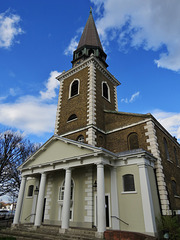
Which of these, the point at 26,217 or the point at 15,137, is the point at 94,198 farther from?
the point at 15,137

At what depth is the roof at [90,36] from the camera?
84.3ft

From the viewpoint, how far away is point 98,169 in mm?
11047

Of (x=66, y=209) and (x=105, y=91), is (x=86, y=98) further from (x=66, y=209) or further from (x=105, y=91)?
(x=66, y=209)

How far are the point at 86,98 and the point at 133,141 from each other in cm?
663

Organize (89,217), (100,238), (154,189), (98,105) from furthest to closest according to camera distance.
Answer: (98,105) → (89,217) → (154,189) → (100,238)

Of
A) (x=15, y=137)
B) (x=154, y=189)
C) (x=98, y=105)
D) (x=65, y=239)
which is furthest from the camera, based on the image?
(x=15, y=137)

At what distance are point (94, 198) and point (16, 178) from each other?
19.4 meters

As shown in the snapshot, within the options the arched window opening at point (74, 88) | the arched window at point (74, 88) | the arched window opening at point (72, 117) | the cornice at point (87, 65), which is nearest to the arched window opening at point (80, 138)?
the arched window opening at point (72, 117)

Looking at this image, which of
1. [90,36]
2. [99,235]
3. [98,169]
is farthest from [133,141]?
[90,36]

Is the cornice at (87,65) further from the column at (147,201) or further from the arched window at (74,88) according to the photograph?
the column at (147,201)

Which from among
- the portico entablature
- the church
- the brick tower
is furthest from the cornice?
the portico entablature

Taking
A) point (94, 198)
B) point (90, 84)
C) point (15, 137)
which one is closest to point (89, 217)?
point (94, 198)

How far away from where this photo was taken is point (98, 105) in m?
18.2

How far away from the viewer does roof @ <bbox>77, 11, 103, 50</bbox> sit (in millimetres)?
25688
